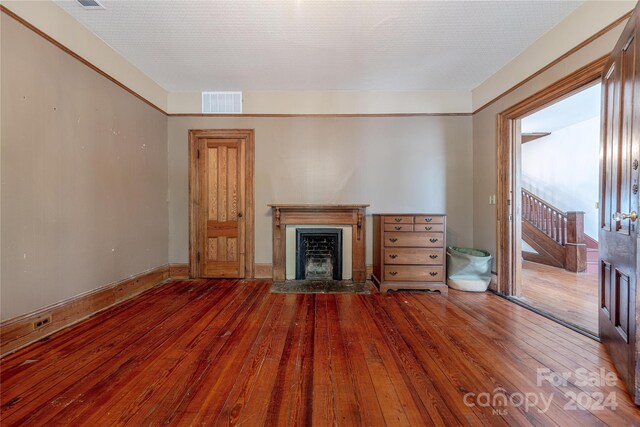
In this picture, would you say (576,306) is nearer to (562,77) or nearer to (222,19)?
(562,77)

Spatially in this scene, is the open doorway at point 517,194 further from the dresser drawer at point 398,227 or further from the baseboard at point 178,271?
the baseboard at point 178,271

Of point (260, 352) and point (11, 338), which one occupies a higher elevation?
point (11, 338)

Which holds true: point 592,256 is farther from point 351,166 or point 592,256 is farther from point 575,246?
point 351,166

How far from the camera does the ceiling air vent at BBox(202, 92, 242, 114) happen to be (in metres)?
3.53

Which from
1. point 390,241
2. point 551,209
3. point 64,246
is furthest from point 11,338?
point 551,209

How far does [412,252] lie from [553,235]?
3603 mm

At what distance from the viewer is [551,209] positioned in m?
4.88

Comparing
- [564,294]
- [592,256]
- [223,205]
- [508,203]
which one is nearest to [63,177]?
→ [223,205]

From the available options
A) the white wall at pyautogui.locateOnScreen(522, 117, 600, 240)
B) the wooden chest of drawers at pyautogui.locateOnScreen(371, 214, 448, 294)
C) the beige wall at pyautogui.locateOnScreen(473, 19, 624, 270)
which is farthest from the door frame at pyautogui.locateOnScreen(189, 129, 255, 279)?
the white wall at pyautogui.locateOnScreen(522, 117, 600, 240)

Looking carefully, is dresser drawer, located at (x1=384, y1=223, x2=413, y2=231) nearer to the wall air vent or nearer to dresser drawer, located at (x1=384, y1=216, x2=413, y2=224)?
dresser drawer, located at (x1=384, y1=216, x2=413, y2=224)

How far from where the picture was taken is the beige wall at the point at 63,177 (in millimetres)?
1769

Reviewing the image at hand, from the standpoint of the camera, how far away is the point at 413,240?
3.07 m

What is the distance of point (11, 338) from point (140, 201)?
5.51 ft

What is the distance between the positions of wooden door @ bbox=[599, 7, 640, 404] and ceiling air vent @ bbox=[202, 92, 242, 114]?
3652 mm
